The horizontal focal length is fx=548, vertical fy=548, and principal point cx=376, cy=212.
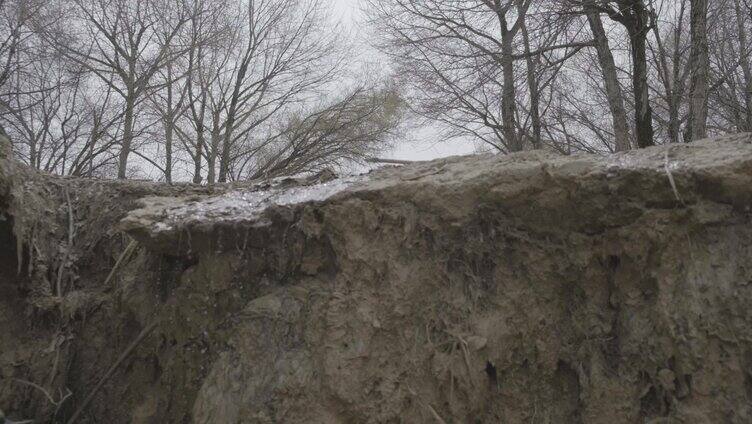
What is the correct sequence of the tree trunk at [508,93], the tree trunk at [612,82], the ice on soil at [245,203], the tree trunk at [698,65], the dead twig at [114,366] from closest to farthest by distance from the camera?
1. the ice on soil at [245,203]
2. the dead twig at [114,366]
3. the tree trunk at [698,65]
4. the tree trunk at [612,82]
5. the tree trunk at [508,93]

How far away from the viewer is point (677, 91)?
8680 millimetres

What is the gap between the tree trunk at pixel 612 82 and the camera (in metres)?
8.78

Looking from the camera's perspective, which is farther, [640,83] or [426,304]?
[640,83]

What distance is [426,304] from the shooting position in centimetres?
348

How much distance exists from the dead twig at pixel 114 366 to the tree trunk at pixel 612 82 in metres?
7.42

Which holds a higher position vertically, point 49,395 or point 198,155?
point 198,155

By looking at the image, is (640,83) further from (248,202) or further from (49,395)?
(49,395)

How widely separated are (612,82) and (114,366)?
27.7 feet

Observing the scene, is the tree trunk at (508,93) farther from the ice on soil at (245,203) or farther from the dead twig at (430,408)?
the dead twig at (430,408)

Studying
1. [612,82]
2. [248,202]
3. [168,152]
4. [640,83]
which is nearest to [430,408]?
[248,202]

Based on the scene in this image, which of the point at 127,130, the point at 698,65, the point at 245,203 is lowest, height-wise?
the point at 245,203

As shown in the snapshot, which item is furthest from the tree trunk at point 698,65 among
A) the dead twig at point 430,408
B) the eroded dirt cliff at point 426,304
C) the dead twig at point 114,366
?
the dead twig at point 114,366

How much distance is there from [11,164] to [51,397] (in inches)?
66.3

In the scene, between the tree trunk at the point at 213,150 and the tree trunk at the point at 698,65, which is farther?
the tree trunk at the point at 213,150
